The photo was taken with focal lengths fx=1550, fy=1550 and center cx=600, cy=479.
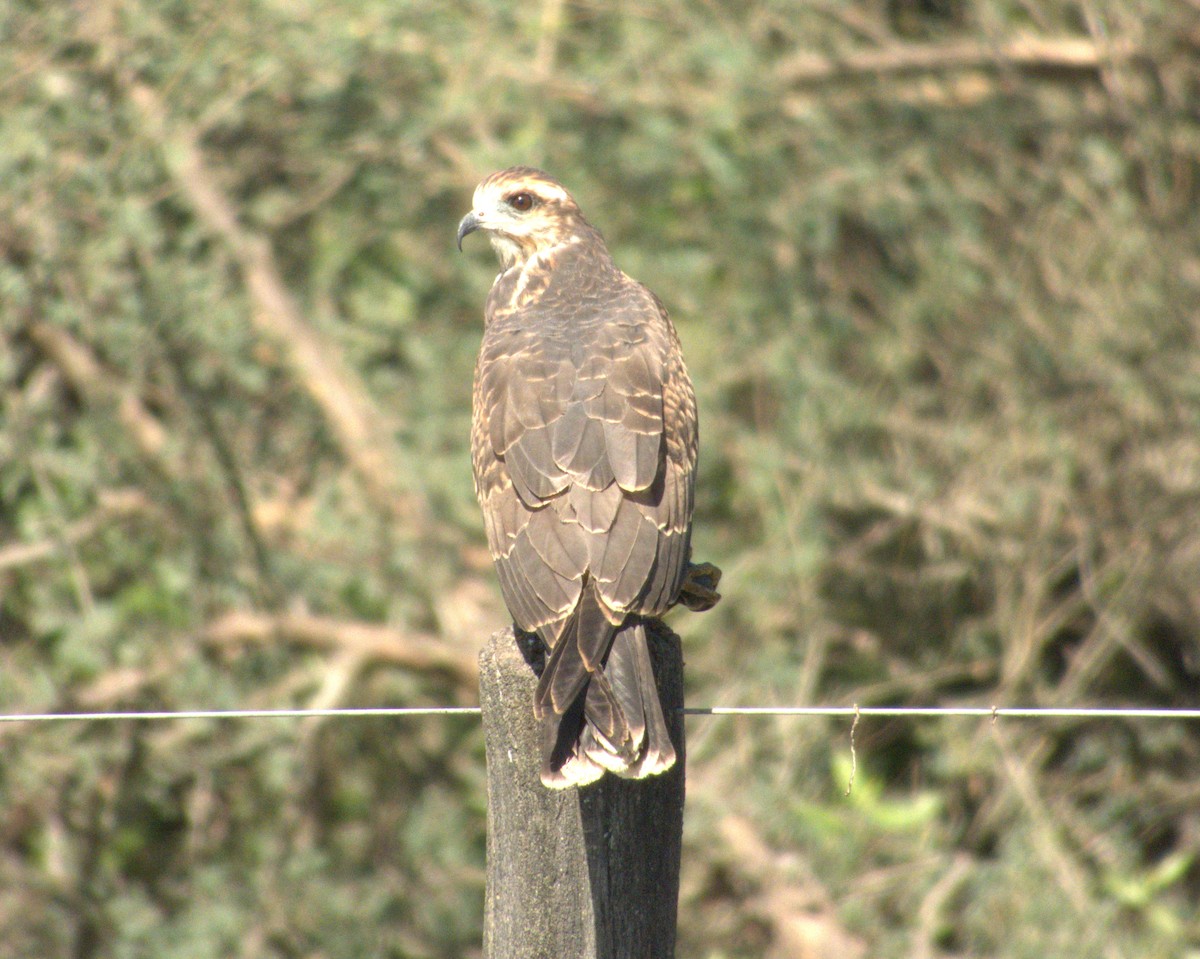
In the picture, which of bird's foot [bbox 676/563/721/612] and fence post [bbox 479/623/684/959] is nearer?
fence post [bbox 479/623/684/959]

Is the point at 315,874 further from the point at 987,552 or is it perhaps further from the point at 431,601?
the point at 987,552

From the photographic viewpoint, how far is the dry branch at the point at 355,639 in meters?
6.21

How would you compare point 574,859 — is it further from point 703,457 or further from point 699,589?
point 703,457

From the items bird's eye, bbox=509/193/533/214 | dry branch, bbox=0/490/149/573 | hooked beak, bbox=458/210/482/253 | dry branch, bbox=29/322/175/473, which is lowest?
dry branch, bbox=0/490/149/573

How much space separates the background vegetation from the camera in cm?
604

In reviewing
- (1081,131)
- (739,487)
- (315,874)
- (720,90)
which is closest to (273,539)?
(315,874)

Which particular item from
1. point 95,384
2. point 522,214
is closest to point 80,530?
point 95,384

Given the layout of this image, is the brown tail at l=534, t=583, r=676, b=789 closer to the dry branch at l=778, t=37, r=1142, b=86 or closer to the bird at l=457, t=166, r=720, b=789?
the bird at l=457, t=166, r=720, b=789

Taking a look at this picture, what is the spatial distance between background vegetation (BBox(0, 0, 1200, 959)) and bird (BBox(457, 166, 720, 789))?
2345 millimetres

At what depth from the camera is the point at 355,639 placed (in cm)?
632

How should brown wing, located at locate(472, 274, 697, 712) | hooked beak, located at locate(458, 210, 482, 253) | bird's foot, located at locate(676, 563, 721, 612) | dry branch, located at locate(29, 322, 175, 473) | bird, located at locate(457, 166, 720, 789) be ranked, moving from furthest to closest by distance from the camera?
1. dry branch, located at locate(29, 322, 175, 473)
2. hooked beak, located at locate(458, 210, 482, 253)
3. bird's foot, located at locate(676, 563, 721, 612)
4. brown wing, located at locate(472, 274, 697, 712)
5. bird, located at locate(457, 166, 720, 789)

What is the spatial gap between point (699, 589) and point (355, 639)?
3085 millimetres

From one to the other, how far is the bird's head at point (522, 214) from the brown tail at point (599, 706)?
2.09 m

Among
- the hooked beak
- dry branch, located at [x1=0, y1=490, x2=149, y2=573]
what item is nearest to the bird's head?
the hooked beak
